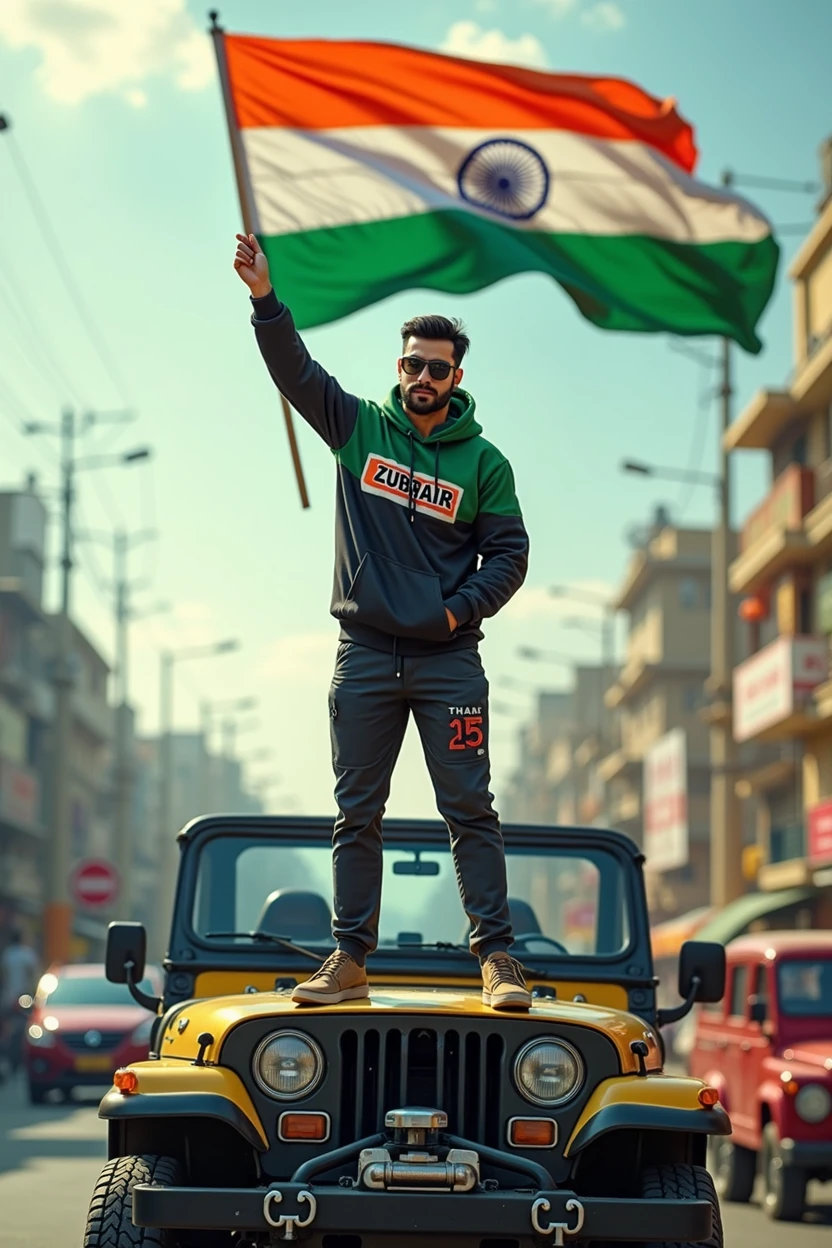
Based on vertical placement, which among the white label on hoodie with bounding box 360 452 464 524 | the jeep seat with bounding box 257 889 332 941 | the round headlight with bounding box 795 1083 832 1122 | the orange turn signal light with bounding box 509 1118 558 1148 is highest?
the white label on hoodie with bounding box 360 452 464 524

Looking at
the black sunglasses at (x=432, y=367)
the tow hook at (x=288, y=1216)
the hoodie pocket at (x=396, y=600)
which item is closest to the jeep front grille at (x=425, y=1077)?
the tow hook at (x=288, y=1216)

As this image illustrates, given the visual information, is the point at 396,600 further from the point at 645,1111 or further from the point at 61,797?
the point at 61,797

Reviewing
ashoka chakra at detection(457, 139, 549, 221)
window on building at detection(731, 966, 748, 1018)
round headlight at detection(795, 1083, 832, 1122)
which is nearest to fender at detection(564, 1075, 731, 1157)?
round headlight at detection(795, 1083, 832, 1122)

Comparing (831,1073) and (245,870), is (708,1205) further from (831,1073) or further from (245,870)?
(831,1073)

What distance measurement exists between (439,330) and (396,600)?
2.58ft

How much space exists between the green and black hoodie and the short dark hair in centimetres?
20

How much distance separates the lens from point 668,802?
2363 inches

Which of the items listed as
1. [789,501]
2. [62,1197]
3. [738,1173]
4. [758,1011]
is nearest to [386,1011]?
[62,1197]

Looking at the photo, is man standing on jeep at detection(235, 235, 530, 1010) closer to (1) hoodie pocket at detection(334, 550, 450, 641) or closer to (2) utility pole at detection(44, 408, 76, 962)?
(1) hoodie pocket at detection(334, 550, 450, 641)

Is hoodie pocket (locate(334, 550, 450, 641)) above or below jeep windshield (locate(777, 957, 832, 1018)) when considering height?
above

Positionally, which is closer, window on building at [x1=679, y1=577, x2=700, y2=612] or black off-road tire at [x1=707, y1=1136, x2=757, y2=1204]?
black off-road tire at [x1=707, y1=1136, x2=757, y2=1204]

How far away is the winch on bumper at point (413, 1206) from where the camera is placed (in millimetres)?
5023

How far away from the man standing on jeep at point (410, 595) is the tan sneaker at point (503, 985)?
0.02 m

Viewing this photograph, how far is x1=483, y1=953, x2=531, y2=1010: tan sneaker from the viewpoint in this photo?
554cm
